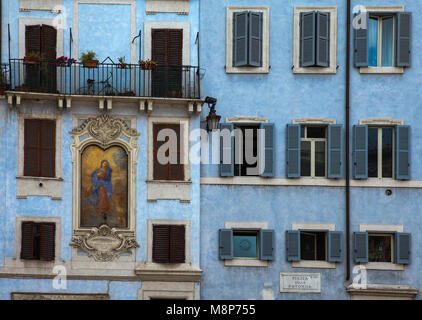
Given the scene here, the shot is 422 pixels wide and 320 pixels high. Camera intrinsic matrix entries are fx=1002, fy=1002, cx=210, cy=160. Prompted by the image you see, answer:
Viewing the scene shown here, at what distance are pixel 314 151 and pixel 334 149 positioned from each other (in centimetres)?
67

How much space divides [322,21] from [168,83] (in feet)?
16.5

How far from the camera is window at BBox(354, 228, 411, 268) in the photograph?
30.0 metres

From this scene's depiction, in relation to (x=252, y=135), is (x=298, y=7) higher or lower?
higher

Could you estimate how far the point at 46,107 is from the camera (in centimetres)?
2995

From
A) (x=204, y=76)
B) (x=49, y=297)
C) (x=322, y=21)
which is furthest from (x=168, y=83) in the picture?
(x=49, y=297)

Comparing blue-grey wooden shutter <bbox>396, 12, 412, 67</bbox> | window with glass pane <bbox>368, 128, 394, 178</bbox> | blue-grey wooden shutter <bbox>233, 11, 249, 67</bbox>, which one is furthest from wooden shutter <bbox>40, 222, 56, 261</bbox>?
blue-grey wooden shutter <bbox>396, 12, 412, 67</bbox>

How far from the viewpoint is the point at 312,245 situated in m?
30.4

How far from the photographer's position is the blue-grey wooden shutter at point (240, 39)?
99.5 feet

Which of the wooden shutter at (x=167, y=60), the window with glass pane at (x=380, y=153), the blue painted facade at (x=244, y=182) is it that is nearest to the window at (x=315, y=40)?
the blue painted facade at (x=244, y=182)

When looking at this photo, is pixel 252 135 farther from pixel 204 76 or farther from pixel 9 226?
pixel 9 226

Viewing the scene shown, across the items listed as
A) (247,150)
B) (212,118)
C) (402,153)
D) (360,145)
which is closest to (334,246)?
(360,145)

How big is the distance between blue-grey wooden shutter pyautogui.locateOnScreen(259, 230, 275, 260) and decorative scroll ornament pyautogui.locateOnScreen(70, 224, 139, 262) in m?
3.73

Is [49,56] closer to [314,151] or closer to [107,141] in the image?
[107,141]

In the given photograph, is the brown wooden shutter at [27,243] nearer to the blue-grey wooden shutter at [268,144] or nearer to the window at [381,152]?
the blue-grey wooden shutter at [268,144]
